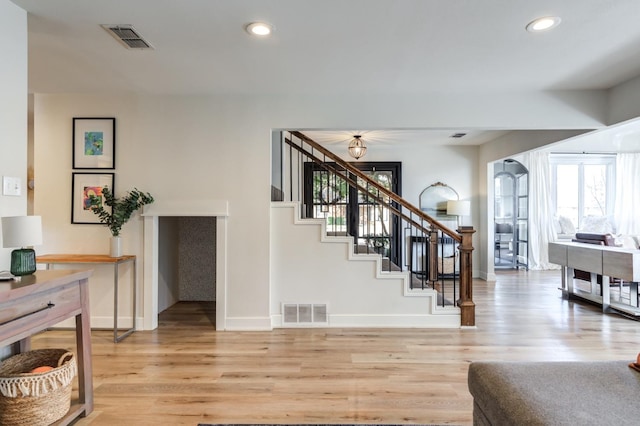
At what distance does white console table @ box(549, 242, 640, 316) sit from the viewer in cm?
410

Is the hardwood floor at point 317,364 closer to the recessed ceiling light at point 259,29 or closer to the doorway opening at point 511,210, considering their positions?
the recessed ceiling light at point 259,29

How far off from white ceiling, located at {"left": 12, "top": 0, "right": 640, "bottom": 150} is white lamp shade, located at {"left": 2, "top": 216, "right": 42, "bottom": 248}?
1365 mm

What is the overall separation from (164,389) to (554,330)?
12.8ft

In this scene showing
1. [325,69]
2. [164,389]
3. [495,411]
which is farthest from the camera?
[325,69]

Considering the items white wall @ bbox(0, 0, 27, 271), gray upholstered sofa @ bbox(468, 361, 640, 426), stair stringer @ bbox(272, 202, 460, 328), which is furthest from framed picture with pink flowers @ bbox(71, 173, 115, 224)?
gray upholstered sofa @ bbox(468, 361, 640, 426)

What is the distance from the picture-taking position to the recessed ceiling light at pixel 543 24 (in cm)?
230

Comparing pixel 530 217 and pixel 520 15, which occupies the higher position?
pixel 520 15

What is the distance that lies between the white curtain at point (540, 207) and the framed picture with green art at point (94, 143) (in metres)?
7.90

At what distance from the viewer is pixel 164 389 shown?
252cm

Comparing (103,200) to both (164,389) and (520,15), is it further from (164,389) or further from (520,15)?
(520,15)

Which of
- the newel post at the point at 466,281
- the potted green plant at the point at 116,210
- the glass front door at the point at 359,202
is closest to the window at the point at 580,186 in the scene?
the glass front door at the point at 359,202

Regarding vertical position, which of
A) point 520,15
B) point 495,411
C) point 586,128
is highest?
point 520,15

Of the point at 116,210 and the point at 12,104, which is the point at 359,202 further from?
the point at 12,104

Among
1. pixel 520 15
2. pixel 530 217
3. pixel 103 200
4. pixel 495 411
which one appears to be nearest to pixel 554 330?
pixel 495 411
